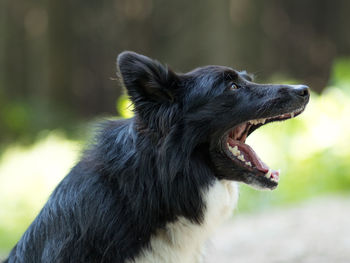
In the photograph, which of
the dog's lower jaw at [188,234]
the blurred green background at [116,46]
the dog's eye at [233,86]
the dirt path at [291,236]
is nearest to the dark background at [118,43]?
the blurred green background at [116,46]

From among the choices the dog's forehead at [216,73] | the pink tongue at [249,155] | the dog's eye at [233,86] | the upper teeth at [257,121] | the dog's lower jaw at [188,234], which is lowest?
the dog's lower jaw at [188,234]

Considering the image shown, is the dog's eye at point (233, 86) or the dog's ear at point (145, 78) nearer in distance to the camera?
the dog's ear at point (145, 78)

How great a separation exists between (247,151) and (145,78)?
881 mm

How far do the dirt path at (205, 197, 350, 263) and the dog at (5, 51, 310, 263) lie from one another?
6.99 feet

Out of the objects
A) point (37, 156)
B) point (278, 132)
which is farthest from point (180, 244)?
point (37, 156)

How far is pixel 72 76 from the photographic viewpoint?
57.5ft

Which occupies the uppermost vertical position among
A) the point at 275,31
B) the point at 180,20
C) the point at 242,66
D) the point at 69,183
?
the point at 180,20

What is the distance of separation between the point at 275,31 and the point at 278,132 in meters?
8.40

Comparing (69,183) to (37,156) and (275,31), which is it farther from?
(275,31)

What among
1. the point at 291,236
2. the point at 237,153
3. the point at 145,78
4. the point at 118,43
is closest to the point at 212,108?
the point at 237,153

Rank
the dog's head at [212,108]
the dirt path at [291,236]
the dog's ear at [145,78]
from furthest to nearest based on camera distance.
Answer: the dirt path at [291,236] → the dog's head at [212,108] → the dog's ear at [145,78]

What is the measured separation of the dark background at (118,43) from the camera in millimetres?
14992

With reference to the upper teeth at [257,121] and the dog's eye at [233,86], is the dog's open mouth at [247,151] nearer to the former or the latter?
the upper teeth at [257,121]

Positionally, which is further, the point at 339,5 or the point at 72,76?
the point at 72,76
